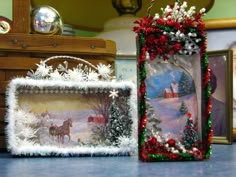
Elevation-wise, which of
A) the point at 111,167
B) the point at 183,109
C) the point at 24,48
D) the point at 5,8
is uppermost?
the point at 5,8

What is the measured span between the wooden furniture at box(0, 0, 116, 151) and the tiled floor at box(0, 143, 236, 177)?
0.66 feet

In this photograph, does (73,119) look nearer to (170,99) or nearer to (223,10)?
(170,99)

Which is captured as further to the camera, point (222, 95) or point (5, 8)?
point (5, 8)

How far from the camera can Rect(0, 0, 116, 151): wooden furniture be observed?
1032mm

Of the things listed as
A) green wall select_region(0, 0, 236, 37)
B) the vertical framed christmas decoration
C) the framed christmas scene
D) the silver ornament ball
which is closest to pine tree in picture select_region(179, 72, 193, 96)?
the vertical framed christmas decoration

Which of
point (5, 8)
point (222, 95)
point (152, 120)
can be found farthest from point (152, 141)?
point (5, 8)

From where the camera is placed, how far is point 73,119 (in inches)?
39.0

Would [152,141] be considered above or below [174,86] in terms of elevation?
below

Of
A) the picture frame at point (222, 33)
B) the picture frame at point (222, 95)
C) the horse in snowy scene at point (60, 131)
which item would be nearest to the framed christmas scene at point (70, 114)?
the horse in snowy scene at point (60, 131)

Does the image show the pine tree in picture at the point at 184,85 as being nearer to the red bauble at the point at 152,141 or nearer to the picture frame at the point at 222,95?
the red bauble at the point at 152,141

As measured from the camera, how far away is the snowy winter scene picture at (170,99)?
92 cm

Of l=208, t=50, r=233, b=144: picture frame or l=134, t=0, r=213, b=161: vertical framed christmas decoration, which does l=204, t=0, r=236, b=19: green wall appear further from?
l=134, t=0, r=213, b=161: vertical framed christmas decoration

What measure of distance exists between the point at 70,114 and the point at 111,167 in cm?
24

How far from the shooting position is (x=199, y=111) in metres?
0.92
